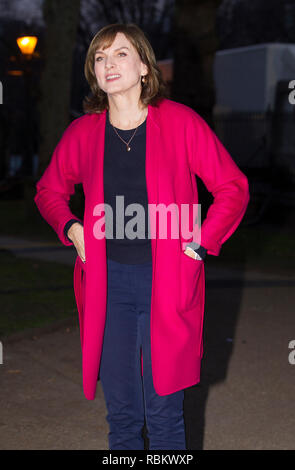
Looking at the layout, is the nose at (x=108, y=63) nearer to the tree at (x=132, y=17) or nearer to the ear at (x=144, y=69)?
the ear at (x=144, y=69)

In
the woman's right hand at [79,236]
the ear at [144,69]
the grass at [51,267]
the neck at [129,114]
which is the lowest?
the grass at [51,267]

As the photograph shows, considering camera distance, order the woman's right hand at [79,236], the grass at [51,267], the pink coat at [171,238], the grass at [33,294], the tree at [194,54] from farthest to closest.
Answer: the tree at [194,54]
the grass at [51,267]
the grass at [33,294]
the woman's right hand at [79,236]
the pink coat at [171,238]

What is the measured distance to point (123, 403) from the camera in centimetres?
329

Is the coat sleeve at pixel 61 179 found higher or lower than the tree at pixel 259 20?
higher

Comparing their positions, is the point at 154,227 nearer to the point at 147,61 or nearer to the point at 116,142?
the point at 116,142

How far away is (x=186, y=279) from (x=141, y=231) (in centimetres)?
27

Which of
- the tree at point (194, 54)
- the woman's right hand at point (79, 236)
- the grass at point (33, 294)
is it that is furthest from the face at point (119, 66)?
the tree at point (194, 54)

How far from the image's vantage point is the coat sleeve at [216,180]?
310 cm

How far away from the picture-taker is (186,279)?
3150mm

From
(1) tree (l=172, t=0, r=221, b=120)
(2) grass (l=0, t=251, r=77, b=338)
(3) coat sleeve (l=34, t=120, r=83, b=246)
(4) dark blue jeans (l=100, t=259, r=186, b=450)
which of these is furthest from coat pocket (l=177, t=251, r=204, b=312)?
(1) tree (l=172, t=0, r=221, b=120)

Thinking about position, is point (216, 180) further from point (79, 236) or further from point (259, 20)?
point (259, 20)

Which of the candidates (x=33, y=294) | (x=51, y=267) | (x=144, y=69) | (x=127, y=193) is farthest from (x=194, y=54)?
(x=127, y=193)

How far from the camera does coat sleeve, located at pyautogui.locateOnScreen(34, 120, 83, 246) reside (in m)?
3.33
